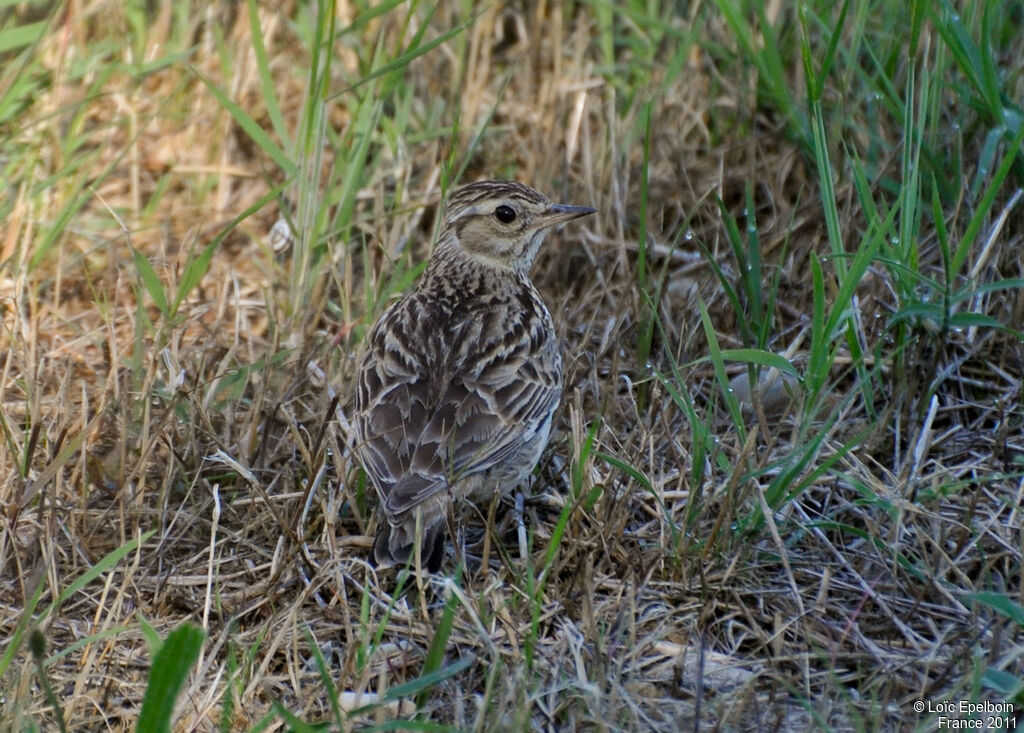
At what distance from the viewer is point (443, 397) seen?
4.85 metres

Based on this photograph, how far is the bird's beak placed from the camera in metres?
5.61

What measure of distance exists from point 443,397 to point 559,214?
1195mm

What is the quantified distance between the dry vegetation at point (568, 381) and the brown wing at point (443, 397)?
0.64 feet

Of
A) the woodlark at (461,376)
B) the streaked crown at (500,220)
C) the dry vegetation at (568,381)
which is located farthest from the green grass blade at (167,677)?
the streaked crown at (500,220)

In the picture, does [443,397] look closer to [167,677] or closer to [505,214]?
[505,214]

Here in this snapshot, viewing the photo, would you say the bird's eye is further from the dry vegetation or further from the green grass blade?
the green grass blade

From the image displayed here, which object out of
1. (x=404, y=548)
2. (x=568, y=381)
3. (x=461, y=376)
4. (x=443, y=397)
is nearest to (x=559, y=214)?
(x=568, y=381)

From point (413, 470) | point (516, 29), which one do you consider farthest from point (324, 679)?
point (516, 29)

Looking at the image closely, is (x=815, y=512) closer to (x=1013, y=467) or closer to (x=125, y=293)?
(x=1013, y=467)

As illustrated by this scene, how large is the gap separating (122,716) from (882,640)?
2299mm

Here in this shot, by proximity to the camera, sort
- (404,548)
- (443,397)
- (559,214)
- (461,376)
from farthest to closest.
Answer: (559,214), (461,376), (443,397), (404,548)

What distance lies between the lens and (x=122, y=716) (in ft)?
12.8

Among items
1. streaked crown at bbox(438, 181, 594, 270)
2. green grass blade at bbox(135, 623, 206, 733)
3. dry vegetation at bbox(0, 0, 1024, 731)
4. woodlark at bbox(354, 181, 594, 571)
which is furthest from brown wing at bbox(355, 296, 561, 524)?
green grass blade at bbox(135, 623, 206, 733)

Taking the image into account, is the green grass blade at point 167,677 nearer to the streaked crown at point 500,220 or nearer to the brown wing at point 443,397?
the brown wing at point 443,397
